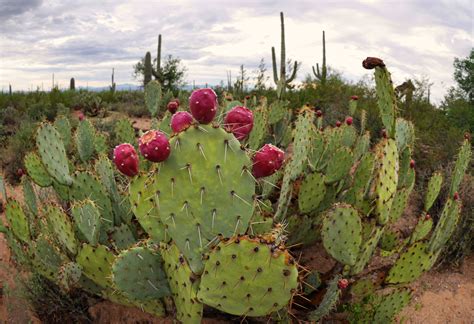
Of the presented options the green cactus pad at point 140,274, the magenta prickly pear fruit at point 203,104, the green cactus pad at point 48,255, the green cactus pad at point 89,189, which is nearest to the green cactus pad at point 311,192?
the green cactus pad at point 89,189

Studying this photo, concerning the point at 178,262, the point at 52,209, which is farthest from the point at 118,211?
the point at 178,262

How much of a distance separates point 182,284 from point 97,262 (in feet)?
3.43

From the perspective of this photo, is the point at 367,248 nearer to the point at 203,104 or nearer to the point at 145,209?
the point at 145,209

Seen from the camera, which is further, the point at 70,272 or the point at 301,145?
the point at 301,145

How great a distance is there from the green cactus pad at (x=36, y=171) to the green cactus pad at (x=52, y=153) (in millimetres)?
553

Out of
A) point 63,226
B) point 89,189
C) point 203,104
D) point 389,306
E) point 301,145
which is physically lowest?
point 389,306

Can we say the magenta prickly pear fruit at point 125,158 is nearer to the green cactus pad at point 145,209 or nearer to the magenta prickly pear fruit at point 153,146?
the magenta prickly pear fruit at point 153,146

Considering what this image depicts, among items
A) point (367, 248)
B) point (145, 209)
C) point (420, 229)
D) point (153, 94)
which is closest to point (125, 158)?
point (145, 209)

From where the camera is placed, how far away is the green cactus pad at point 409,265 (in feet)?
13.3

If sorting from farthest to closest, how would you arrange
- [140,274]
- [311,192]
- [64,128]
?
[64,128]
[311,192]
[140,274]

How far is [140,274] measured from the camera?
120 inches

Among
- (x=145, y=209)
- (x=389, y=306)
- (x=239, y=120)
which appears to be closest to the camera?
(x=239, y=120)

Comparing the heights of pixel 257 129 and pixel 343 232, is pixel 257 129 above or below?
above

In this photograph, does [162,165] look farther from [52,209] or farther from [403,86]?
[403,86]
